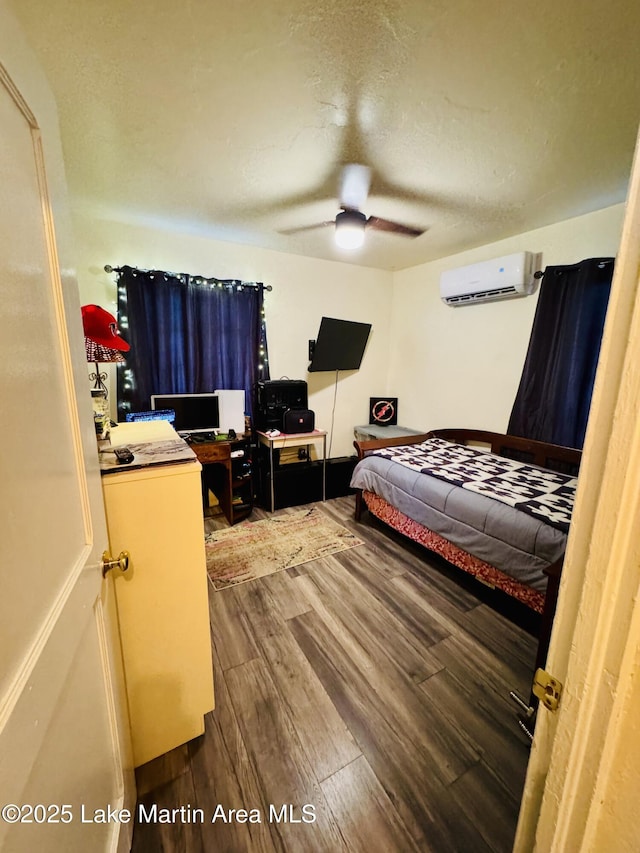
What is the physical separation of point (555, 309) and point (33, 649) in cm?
322

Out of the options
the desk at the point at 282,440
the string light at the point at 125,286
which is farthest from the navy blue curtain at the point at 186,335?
the desk at the point at 282,440

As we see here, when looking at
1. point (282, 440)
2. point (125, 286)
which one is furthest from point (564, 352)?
point (125, 286)

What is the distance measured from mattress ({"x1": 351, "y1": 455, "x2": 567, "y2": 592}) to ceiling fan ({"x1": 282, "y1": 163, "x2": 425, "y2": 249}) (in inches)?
68.0

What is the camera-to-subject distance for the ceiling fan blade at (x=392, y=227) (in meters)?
2.37

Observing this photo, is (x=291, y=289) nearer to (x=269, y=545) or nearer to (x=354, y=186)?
(x=354, y=186)

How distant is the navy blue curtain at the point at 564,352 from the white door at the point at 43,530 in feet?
9.65

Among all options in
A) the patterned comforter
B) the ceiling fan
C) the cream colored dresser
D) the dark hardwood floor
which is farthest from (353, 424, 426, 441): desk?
the cream colored dresser

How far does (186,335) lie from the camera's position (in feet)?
9.39

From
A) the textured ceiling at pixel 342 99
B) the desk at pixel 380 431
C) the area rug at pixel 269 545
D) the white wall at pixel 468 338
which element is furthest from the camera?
the desk at pixel 380 431

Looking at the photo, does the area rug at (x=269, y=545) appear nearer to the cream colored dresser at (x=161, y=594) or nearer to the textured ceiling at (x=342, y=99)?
the cream colored dresser at (x=161, y=594)

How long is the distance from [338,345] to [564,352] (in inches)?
78.2

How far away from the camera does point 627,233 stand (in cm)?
42

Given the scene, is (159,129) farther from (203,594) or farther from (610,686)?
(610,686)

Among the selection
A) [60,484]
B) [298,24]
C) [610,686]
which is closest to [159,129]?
[298,24]
